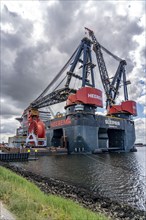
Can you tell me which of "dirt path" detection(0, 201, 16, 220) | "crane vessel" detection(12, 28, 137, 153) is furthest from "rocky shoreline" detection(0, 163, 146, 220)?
"crane vessel" detection(12, 28, 137, 153)

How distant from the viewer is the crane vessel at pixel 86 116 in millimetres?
67875

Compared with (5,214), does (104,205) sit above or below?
below

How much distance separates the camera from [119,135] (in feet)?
279

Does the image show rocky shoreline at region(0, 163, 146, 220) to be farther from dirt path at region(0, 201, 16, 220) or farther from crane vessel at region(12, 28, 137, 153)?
crane vessel at region(12, 28, 137, 153)

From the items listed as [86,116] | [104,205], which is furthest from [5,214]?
[86,116]

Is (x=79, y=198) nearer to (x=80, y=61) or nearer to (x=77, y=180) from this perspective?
(x=77, y=180)

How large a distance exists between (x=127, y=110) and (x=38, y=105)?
39.3 meters

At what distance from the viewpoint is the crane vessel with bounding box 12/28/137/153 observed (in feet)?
223

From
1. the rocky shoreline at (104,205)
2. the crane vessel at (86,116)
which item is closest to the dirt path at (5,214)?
the rocky shoreline at (104,205)

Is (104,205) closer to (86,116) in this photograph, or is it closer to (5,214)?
(5,214)

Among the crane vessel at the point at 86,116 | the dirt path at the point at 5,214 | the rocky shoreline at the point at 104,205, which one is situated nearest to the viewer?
the dirt path at the point at 5,214

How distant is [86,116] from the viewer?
69.0m

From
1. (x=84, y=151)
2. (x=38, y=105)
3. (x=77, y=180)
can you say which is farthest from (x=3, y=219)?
(x=38, y=105)

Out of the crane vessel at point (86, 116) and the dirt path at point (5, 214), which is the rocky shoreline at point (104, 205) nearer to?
the dirt path at point (5, 214)
